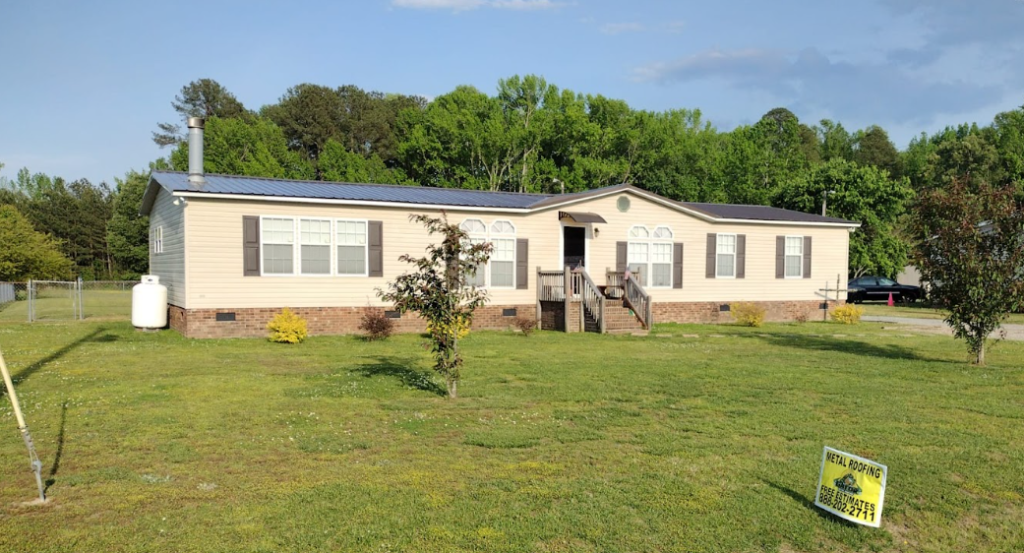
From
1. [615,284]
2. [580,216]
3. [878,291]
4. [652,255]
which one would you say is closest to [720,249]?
[652,255]

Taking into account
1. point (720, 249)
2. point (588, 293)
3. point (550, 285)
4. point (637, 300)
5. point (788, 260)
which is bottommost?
point (637, 300)

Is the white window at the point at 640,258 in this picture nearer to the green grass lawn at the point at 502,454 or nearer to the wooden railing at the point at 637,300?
the wooden railing at the point at 637,300

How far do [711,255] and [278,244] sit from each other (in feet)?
42.3

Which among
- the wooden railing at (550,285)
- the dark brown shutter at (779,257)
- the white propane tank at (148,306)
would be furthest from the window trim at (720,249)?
the white propane tank at (148,306)

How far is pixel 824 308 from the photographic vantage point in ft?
80.1

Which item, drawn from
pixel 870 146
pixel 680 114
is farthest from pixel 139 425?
pixel 870 146

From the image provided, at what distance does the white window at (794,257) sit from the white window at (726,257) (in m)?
2.20

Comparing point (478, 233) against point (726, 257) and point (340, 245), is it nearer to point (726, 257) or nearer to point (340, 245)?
point (340, 245)

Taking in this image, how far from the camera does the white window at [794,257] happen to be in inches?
936

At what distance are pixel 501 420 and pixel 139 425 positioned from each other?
154 inches

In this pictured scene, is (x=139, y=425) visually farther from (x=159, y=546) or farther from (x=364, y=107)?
(x=364, y=107)

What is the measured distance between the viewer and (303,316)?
57.0 ft

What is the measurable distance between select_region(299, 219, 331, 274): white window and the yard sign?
14.1 meters

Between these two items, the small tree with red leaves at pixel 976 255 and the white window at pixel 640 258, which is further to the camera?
the white window at pixel 640 258
